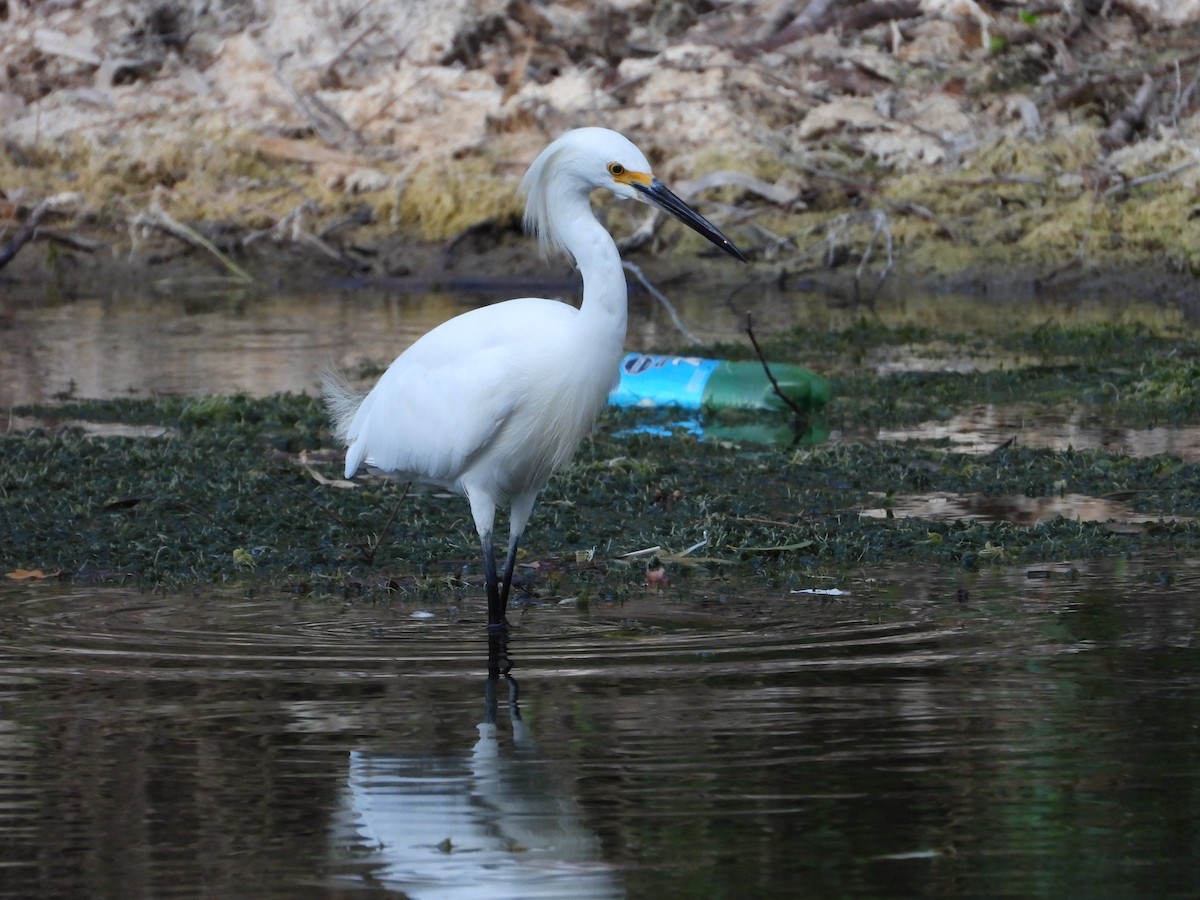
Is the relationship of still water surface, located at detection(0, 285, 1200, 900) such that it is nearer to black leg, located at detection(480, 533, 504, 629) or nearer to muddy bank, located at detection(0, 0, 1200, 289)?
black leg, located at detection(480, 533, 504, 629)

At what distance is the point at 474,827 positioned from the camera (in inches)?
176

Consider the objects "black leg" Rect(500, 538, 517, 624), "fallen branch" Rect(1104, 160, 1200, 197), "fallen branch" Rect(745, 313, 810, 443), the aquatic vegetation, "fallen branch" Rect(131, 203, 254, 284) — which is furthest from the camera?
"fallen branch" Rect(131, 203, 254, 284)

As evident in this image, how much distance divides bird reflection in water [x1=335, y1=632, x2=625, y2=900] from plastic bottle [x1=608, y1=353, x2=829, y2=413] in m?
5.96

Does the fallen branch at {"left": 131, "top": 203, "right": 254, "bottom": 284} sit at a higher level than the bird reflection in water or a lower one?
higher

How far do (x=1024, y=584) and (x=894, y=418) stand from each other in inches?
158

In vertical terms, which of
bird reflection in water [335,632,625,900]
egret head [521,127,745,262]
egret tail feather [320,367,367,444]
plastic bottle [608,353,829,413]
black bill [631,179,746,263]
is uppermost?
egret head [521,127,745,262]

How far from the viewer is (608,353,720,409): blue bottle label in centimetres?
1129

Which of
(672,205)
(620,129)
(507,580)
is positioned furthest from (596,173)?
(620,129)

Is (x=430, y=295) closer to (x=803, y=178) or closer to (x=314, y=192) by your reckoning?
(x=314, y=192)

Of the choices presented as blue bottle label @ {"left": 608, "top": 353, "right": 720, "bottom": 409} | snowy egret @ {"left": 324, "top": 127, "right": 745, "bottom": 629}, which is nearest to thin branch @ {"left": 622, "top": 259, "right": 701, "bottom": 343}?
blue bottle label @ {"left": 608, "top": 353, "right": 720, "bottom": 409}

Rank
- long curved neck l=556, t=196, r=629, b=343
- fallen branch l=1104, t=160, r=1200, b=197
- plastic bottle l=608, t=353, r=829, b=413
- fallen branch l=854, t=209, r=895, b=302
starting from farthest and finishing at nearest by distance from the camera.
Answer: fallen branch l=854, t=209, r=895, b=302 < fallen branch l=1104, t=160, r=1200, b=197 < plastic bottle l=608, t=353, r=829, b=413 < long curved neck l=556, t=196, r=629, b=343

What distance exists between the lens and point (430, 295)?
717 inches

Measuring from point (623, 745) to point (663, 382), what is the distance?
6341 mm

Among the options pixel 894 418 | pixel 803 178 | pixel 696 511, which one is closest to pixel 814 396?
pixel 894 418
